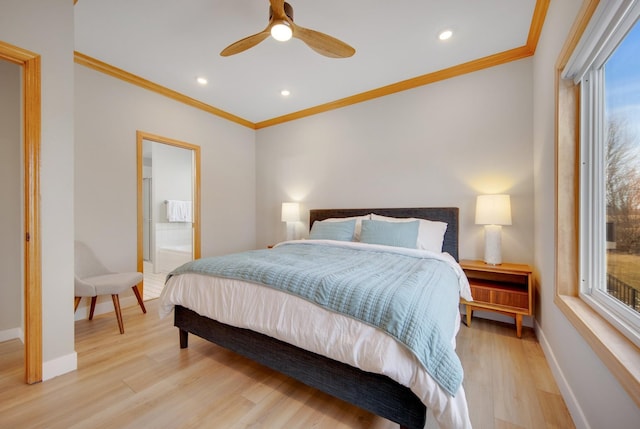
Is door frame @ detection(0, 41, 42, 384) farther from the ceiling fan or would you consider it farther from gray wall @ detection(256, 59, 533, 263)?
gray wall @ detection(256, 59, 533, 263)

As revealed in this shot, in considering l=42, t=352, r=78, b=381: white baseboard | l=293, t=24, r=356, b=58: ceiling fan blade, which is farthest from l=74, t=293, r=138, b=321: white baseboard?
l=293, t=24, r=356, b=58: ceiling fan blade

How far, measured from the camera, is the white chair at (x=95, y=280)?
7.45 feet

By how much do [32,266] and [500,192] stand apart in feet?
12.7

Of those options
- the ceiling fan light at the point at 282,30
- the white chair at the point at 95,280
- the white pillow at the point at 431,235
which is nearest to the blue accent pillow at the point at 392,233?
the white pillow at the point at 431,235

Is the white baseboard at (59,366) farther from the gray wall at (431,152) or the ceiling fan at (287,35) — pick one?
the gray wall at (431,152)

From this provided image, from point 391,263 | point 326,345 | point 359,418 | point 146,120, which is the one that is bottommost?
point 359,418

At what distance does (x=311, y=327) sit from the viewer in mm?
1313

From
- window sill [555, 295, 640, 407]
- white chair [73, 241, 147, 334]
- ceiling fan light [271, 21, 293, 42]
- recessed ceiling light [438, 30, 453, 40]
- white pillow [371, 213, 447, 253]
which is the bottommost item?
white chair [73, 241, 147, 334]

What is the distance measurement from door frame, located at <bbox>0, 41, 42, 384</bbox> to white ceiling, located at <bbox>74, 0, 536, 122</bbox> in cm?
87

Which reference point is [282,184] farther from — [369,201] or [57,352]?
[57,352]

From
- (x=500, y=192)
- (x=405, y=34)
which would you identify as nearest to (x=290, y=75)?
(x=405, y=34)

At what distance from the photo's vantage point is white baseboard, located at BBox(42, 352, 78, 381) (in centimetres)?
166

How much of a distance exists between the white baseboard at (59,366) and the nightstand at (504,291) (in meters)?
3.17

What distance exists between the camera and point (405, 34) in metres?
2.30
